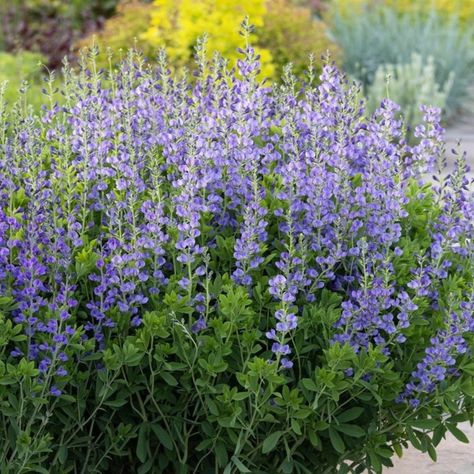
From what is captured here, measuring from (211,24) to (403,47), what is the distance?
393cm

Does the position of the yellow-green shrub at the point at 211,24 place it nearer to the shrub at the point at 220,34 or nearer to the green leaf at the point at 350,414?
the shrub at the point at 220,34

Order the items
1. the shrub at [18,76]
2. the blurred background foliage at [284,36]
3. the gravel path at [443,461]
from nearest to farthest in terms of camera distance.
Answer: the gravel path at [443,461] → the shrub at [18,76] → the blurred background foliage at [284,36]

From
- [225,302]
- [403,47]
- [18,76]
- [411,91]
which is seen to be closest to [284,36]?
[411,91]

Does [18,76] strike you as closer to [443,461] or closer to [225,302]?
[443,461]

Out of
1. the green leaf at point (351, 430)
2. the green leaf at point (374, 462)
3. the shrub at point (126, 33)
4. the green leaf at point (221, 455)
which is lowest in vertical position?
the shrub at point (126, 33)

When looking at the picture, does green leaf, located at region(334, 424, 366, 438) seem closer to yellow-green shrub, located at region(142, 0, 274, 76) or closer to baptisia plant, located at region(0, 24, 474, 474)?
baptisia plant, located at region(0, 24, 474, 474)

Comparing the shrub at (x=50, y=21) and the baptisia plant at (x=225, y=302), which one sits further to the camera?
the shrub at (x=50, y=21)

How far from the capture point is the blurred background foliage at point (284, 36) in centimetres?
911

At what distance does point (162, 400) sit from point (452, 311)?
34.1 inches

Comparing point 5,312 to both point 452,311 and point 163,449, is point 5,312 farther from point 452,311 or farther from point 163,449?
point 452,311

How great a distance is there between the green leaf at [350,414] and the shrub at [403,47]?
355 inches

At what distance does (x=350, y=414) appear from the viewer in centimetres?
303

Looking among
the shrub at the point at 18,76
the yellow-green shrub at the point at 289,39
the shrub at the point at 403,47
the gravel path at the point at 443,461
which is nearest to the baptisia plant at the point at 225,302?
the gravel path at the point at 443,461

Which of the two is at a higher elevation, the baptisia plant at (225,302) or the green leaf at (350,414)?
the baptisia plant at (225,302)
